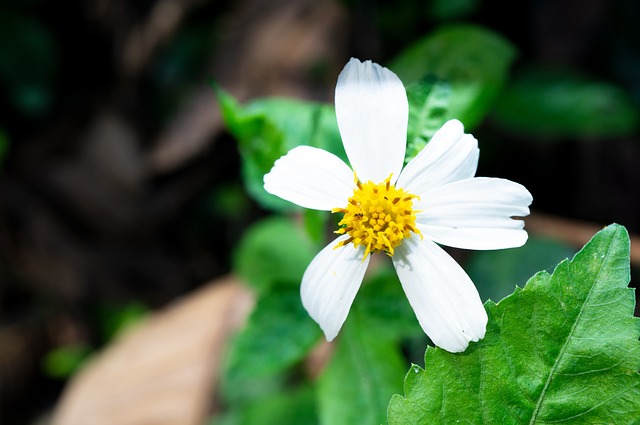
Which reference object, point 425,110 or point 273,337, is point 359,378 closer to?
point 273,337

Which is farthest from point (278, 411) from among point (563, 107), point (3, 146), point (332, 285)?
point (3, 146)

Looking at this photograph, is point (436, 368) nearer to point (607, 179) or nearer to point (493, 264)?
point (493, 264)

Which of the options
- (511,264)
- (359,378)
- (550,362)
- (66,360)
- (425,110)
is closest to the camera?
(550,362)

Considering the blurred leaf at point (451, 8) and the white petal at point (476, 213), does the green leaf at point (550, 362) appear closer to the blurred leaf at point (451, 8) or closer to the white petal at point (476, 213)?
the white petal at point (476, 213)

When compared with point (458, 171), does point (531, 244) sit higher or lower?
higher

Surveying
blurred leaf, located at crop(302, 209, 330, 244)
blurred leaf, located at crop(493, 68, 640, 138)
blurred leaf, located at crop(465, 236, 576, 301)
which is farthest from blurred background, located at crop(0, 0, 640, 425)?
blurred leaf, located at crop(302, 209, 330, 244)

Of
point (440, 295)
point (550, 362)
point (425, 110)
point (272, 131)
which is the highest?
point (272, 131)

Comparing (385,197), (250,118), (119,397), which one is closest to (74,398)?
(119,397)

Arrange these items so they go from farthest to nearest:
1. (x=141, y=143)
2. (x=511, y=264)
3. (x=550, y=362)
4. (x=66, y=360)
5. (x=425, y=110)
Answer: (x=141, y=143)
(x=66, y=360)
(x=511, y=264)
(x=425, y=110)
(x=550, y=362)
